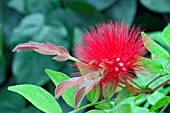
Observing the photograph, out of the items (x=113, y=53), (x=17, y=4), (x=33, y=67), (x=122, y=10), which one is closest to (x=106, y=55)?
(x=113, y=53)

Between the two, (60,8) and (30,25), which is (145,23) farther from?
(30,25)

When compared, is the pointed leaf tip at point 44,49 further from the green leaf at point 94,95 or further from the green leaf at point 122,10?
the green leaf at point 122,10

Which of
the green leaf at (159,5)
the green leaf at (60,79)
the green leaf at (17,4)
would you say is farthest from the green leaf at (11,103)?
the green leaf at (60,79)

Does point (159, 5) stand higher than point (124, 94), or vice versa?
point (159, 5)

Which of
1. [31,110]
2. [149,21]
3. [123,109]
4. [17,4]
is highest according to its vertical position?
[17,4]

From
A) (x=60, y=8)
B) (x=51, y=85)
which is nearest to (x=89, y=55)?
(x=51, y=85)

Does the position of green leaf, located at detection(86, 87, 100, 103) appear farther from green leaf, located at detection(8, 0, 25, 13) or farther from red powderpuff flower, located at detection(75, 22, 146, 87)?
green leaf, located at detection(8, 0, 25, 13)

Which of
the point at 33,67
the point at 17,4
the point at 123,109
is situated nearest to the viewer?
the point at 123,109

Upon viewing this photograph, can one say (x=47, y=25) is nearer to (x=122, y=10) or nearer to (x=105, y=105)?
(x=122, y=10)
